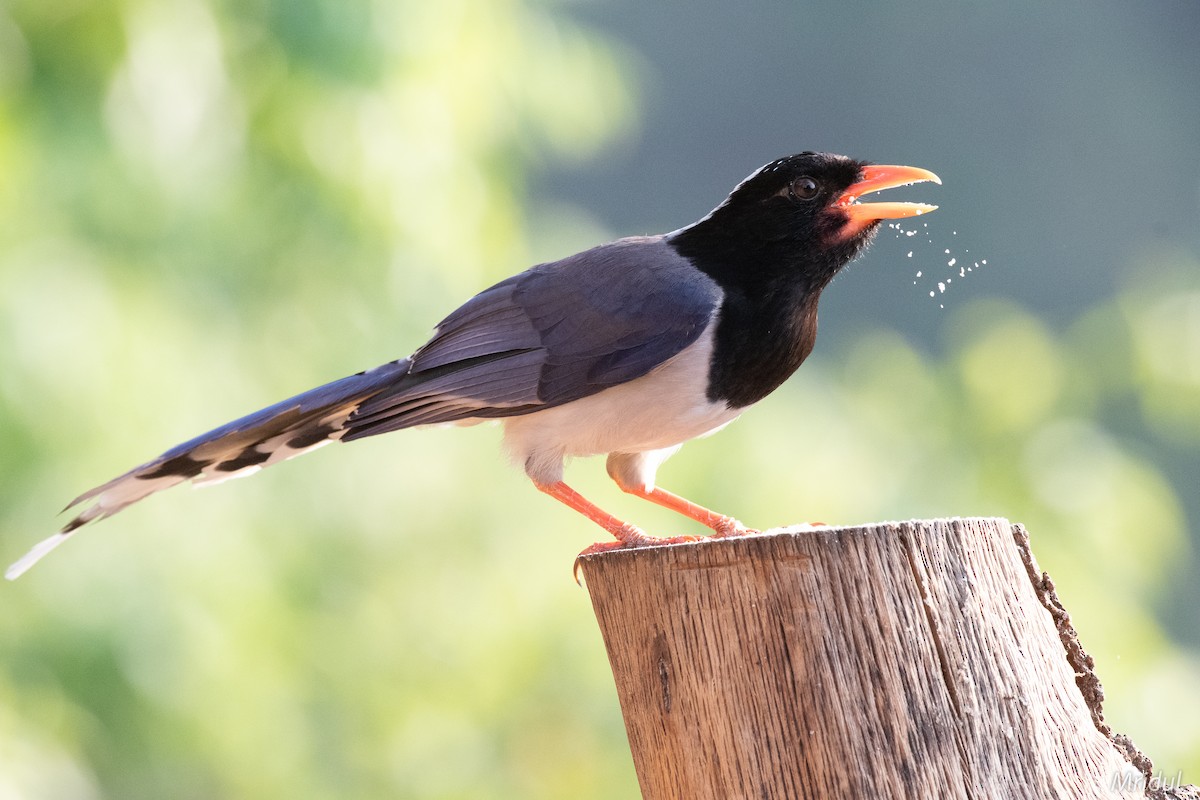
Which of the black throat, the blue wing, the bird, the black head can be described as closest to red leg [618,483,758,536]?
the bird

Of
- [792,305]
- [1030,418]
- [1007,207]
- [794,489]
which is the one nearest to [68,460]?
[792,305]

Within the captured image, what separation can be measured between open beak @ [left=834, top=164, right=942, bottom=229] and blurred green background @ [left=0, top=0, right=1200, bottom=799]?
0.29m

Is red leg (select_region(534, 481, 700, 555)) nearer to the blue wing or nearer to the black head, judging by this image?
the blue wing

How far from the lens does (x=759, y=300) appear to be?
12.7 feet

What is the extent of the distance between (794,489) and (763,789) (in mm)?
3508

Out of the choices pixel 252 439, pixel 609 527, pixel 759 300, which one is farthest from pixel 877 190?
pixel 252 439

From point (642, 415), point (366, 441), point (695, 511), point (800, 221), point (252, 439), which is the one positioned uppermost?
point (366, 441)

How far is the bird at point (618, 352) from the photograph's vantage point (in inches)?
150

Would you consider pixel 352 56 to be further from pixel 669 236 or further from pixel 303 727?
pixel 303 727

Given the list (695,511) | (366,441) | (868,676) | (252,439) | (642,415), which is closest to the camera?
(868,676)

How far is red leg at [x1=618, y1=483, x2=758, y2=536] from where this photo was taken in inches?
159

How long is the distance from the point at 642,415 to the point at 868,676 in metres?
1.44

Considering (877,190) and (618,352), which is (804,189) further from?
(618,352)

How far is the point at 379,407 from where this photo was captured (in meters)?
3.87
